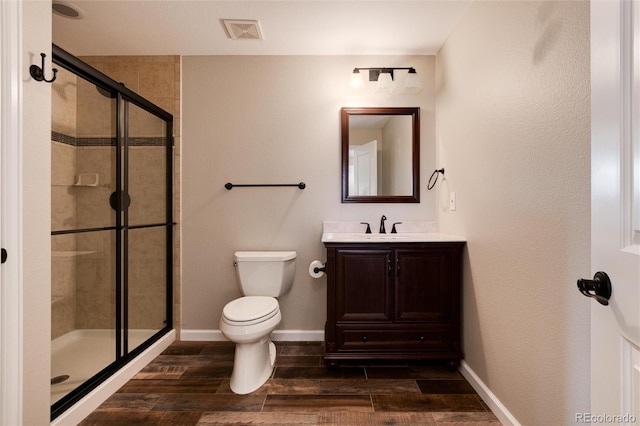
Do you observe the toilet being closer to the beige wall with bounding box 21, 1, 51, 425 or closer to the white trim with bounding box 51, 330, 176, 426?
the white trim with bounding box 51, 330, 176, 426

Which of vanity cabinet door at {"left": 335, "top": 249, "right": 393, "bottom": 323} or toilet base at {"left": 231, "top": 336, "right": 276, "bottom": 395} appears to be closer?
toilet base at {"left": 231, "top": 336, "right": 276, "bottom": 395}

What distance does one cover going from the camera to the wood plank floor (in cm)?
156

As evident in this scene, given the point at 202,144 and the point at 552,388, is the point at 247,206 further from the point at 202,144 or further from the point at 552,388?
the point at 552,388

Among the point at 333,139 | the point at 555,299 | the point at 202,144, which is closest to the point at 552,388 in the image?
the point at 555,299

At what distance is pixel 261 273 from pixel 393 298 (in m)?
0.94

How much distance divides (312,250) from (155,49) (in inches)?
78.8

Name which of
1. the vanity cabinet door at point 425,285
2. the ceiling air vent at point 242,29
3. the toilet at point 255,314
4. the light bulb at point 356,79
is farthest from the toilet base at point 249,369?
the ceiling air vent at point 242,29

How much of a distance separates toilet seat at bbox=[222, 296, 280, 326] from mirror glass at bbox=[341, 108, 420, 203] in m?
1.00

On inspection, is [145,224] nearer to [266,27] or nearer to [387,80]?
[266,27]

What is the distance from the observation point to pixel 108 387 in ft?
5.70

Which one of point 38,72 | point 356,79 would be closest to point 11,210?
point 38,72

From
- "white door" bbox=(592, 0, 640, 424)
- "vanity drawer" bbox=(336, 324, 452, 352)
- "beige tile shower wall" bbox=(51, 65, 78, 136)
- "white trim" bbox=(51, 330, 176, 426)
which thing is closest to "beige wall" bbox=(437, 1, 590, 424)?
"vanity drawer" bbox=(336, 324, 452, 352)

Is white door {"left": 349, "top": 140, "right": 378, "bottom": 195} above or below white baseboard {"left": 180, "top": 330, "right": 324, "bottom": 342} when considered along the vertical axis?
above

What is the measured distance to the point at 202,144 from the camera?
2488 mm
